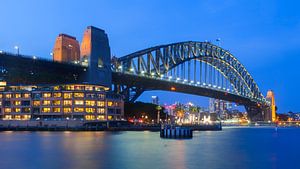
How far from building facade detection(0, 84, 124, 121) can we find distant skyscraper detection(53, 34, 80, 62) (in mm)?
15907

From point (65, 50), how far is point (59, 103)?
2241cm

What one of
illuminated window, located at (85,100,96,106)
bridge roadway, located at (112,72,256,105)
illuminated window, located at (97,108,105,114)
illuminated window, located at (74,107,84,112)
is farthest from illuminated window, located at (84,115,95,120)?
bridge roadway, located at (112,72,256,105)

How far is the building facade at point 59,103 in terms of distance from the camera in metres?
95.7

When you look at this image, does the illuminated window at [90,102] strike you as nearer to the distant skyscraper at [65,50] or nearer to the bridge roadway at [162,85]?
the bridge roadway at [162,85]

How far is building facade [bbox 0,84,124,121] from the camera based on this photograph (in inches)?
3767

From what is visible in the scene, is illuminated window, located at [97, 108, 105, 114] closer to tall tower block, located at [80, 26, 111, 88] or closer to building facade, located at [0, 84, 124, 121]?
building facade, located at [0, 84, 124, 121]

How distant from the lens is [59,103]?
316ft

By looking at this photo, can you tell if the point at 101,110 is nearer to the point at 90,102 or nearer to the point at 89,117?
the point at 90,102

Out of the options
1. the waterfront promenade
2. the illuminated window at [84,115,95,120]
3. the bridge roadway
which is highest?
the bridge roadway

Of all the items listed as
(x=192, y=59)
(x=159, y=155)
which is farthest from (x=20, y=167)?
(x=192, y=59)

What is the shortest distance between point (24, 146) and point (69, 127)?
41.9 meters

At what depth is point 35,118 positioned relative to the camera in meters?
96.8

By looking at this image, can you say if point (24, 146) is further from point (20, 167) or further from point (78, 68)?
point (78, 68)

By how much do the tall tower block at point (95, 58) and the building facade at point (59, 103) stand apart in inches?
107
